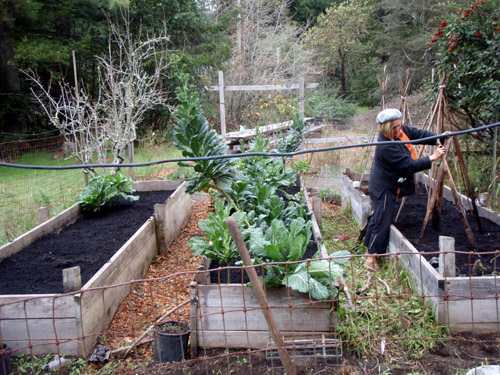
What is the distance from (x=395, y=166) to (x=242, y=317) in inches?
84.2

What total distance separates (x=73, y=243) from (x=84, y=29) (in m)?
13.3

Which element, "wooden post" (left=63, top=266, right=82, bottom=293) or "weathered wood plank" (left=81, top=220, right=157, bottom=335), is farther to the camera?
"weathered wood plank" (left=81, top=220, right=157, bottom=335)

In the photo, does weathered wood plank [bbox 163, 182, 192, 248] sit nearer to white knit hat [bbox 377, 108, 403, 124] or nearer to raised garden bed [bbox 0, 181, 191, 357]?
raised garden bed [bbox 0, 181, 191, 357]

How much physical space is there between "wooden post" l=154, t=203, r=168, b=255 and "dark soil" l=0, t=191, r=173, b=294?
25 centimetres

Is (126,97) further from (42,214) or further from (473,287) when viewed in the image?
(473,287)

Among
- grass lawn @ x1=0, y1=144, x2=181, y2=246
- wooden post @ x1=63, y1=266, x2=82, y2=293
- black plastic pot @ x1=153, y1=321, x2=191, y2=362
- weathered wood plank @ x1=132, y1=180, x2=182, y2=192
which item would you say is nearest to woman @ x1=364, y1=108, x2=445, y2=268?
black plastic pot @ x1=153, y1=321, x2=191, y2=362

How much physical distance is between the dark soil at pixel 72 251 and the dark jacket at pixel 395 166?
9.39ft

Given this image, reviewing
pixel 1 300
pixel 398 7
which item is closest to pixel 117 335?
pixel 1 300

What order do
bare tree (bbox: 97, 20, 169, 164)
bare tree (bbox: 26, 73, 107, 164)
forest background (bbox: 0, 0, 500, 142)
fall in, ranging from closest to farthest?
bare tree (bbox: 26, 73, 107, 164) < bare tree (bbox: 97, 20, 169, 164) < forest background (bbox: 0, 0, 500, 142)

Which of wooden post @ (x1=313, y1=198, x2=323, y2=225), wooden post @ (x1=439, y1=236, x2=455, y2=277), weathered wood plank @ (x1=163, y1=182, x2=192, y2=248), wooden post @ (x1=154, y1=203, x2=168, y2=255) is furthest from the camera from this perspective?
weathered wood plank @ (x1=163, y1=182, x2=192, y2=248)

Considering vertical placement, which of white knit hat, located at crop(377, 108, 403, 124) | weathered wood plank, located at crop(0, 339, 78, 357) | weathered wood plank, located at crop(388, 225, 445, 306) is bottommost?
weathered wood plank, located at crop(0, 339, 78, 357)

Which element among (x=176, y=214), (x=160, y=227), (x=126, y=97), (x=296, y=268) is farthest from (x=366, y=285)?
(x=126, y=97)

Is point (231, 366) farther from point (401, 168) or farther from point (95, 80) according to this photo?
point (95, 80)

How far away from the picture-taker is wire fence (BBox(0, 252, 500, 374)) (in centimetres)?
288
